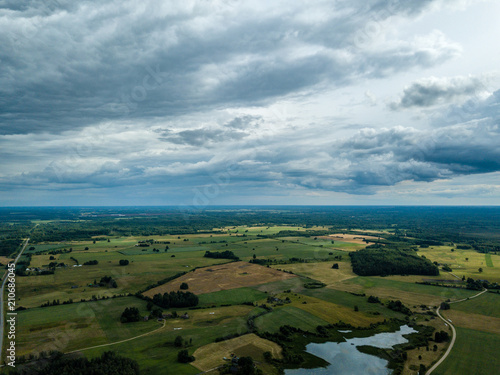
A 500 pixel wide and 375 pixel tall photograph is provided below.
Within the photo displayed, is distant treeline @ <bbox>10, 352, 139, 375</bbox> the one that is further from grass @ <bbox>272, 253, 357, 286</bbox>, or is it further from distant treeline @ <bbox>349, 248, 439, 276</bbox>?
distant treeline @ <bbox>349, 248, 439, 276</bbox>

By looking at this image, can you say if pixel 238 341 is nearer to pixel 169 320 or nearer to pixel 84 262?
pixel 169 320

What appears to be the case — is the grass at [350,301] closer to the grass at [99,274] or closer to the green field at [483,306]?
the green field at [483,306]

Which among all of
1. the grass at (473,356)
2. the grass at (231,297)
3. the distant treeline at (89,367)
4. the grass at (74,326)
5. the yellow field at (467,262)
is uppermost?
the distant treeline at (89,367)

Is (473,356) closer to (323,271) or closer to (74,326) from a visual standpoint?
(323,271)

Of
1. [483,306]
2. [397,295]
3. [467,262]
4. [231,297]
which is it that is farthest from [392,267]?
[231,297]

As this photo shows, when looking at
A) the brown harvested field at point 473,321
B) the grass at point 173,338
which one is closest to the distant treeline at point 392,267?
the brown harvested field at point 473,321

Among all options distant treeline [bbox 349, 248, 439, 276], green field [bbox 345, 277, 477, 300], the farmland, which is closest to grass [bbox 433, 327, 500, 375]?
the farmland
